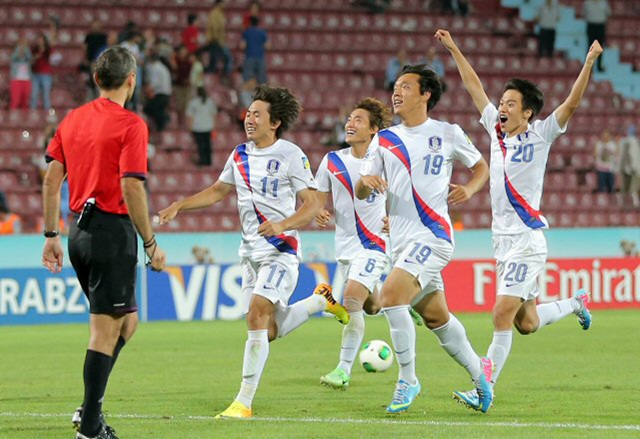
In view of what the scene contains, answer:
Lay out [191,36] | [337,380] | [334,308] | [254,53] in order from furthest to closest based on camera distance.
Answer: [191,36], [254,53], [334,308], [337,380]

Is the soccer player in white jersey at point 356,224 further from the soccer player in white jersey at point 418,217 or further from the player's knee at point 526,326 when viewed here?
the soccer player in white jersey at point 418,217

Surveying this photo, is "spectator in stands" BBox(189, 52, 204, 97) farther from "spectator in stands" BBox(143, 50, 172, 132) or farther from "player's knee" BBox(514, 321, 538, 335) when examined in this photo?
"player's knee" BBox(514, 321, 538, 335)

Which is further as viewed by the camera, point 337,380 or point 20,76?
point 20,76

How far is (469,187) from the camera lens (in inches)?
340

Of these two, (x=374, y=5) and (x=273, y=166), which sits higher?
(x=374, y=5)

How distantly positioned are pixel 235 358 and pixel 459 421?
566 centimetres

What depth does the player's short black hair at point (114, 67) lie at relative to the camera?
7273 millimetres

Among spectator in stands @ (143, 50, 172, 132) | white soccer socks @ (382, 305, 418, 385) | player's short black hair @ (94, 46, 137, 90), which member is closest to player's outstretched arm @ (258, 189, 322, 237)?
white soccer socks @ (382, 305, 418, 385)

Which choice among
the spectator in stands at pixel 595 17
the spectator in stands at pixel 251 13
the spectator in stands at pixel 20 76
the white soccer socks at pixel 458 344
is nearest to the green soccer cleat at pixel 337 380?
the white soccer socks at pixel 458 344

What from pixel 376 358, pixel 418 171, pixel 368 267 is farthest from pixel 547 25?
pixel 418 171

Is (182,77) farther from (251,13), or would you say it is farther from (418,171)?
(418,171)

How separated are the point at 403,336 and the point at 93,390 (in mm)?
2357

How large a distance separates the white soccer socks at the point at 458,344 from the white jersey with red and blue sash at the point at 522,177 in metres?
1.39

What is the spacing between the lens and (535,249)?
9.88m
